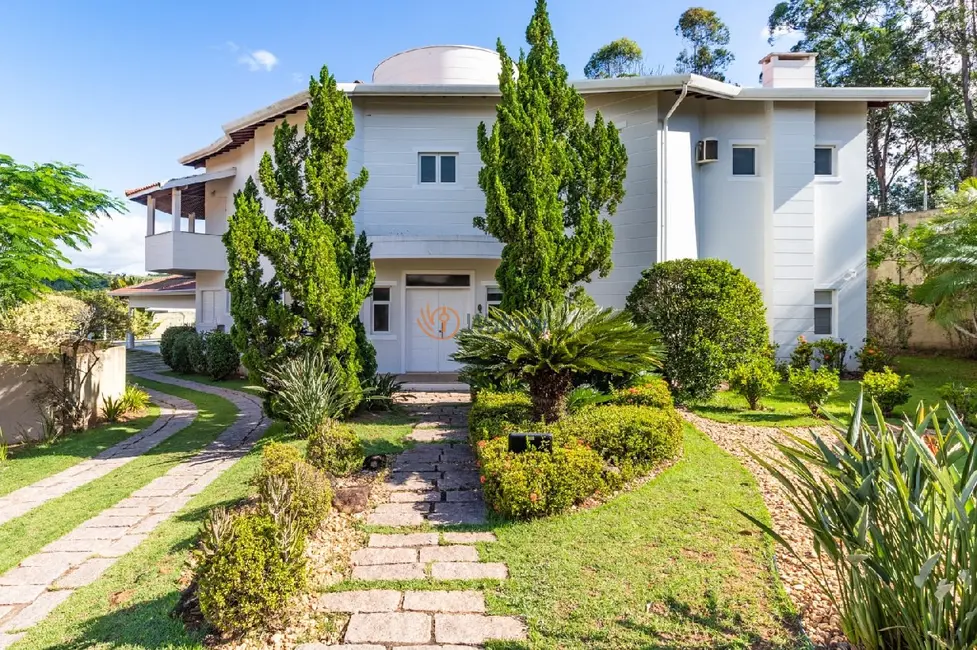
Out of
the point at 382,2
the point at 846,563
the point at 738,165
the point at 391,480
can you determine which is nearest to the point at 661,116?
the point at 738,165

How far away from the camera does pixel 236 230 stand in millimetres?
7641

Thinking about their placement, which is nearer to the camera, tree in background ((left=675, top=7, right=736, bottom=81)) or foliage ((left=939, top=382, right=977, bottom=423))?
foliage ((left=939, top=382, right=977, bottom=423))

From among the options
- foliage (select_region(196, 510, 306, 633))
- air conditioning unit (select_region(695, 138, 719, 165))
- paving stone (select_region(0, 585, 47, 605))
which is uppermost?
air conditioning unit (select_region(695, 138, 719, 165))

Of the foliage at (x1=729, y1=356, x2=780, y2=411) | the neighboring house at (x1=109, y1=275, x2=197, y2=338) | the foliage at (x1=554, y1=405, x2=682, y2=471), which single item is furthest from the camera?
the neighboring house at (x1=109, y1=275, x2=197, y2=338)

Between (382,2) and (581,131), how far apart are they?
561 centimetres

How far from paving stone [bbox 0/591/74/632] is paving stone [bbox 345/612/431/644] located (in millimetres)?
2269

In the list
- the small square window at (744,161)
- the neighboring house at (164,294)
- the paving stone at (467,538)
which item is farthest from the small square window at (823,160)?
the neighboring house at (164,294)

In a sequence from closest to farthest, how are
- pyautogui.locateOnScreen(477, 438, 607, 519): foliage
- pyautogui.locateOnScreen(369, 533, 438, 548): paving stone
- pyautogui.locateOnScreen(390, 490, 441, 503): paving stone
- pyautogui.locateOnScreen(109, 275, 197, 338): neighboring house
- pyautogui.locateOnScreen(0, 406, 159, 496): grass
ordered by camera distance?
pyautogui.locateOnScreen(369, 533, 438, 548): paving stone
pyautogui.locateOnScreen(477, 438, 607, 519): foliage
pyautogui.locateOnScreen(390, 490, 441, 503): paving stone
pyautogui.locateOnScreen(0, 406, 159, 496): grass
pyautogui.locateOnScreen(109, 275, 197, 338): neighboring house

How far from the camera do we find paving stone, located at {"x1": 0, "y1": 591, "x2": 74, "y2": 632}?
137 inches

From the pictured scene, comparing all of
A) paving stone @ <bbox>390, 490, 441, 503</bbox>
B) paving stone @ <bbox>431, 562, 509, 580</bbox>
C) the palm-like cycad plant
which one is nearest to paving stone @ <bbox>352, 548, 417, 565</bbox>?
paving stone @ <bbox>431, 562, 509, 580</bbox>

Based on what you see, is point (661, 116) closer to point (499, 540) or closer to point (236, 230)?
point (236, 230)

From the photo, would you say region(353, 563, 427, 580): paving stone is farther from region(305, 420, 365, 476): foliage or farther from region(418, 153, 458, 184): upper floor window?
region(418, 153, 458, 184): upper floor window

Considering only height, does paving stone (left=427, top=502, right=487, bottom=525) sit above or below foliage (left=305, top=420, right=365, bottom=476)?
below

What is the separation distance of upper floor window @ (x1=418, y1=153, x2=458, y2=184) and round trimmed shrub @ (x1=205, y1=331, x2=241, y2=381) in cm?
746
